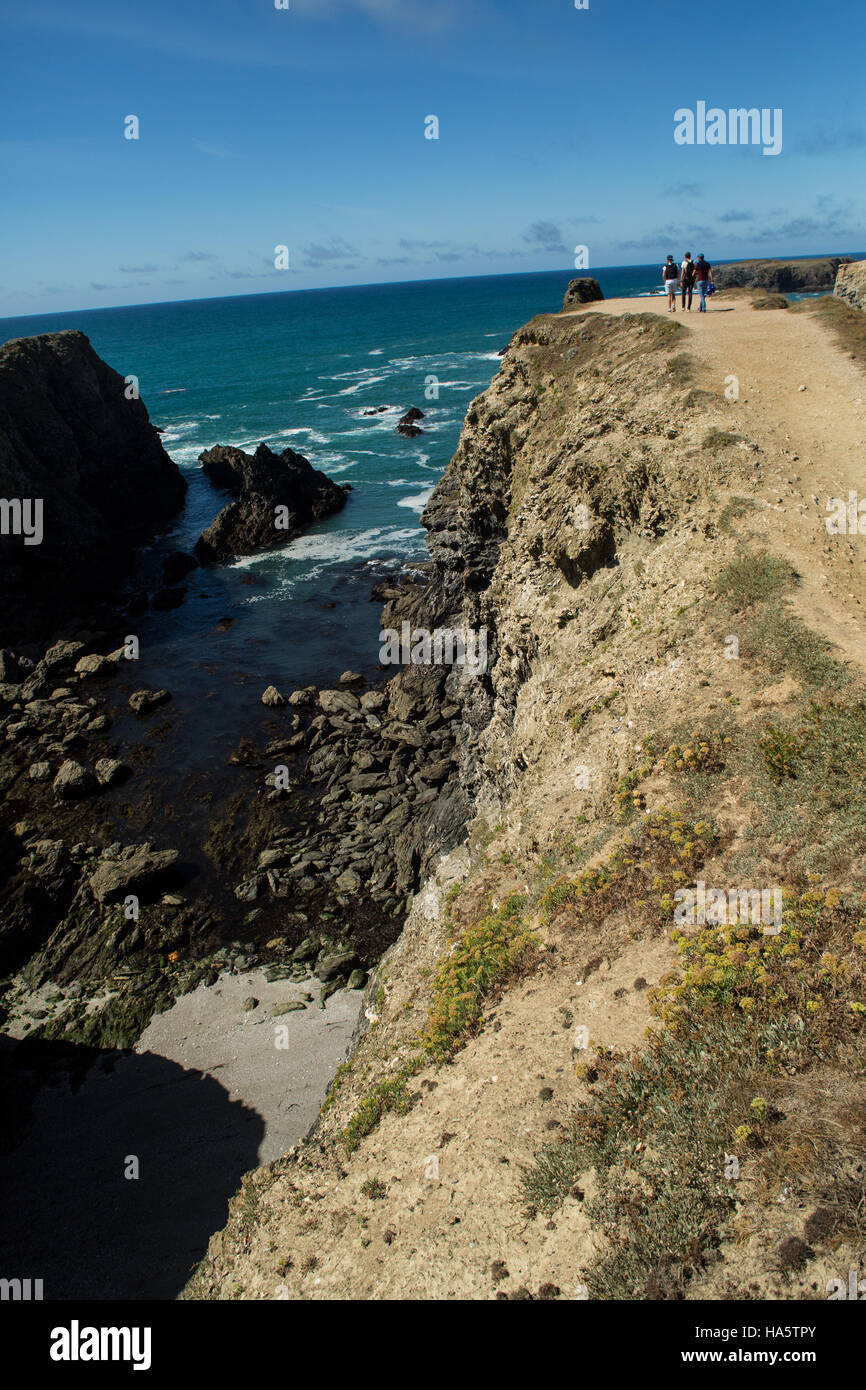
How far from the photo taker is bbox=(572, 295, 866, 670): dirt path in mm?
15094

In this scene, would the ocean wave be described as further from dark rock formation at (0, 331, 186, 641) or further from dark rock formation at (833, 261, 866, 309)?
dark rock formation at (833, 261, 866, 309)

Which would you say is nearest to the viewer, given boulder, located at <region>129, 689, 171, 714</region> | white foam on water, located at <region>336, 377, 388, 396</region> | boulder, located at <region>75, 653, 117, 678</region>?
boulder, located at <region>129, 689, 171, 714</region>

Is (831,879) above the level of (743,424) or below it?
below

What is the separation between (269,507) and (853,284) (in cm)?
4752

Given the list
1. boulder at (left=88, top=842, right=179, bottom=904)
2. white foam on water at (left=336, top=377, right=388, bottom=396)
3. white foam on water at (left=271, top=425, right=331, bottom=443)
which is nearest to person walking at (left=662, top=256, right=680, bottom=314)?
boulder at (left=88, top=842, right=179, bottom=904)

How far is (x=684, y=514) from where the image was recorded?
1855 cm

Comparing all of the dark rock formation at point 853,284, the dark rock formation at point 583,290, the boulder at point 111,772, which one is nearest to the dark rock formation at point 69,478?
the boulder at point 111,772

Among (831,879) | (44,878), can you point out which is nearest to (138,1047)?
(44,878)

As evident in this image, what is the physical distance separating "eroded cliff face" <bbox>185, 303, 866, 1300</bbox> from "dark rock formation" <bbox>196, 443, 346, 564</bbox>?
46610mm

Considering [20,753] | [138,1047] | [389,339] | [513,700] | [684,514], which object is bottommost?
[138,1047]

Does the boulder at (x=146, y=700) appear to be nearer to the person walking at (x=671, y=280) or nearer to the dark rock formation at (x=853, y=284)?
the person walking at (x=671, y=280)
